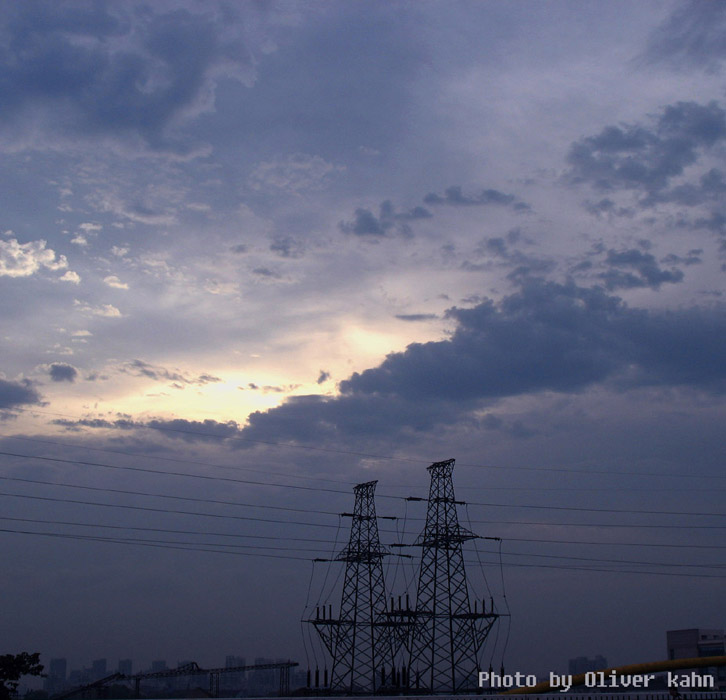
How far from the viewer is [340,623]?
3440 inches

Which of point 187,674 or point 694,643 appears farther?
point 694,643

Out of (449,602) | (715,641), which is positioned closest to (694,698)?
(449,602)

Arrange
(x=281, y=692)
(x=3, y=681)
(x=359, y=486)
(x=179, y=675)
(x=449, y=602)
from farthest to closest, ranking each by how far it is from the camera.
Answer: (x=179, y=675)
(x=281, y=692)
(x=359, y=486)
(x=449, y=602)
(x=3, y=681)

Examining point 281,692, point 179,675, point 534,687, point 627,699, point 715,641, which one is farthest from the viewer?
point 715,641

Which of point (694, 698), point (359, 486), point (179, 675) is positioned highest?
point (359, 486)

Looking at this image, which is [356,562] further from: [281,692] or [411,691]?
[281,692]

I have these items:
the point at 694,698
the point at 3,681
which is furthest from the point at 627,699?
the point at 3,681

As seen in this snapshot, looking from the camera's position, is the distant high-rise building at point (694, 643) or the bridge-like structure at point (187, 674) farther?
the distant high-rise building at point (694, 643)

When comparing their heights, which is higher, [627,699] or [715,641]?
[627,699]

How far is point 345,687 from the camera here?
3324 inches

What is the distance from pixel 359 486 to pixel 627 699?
140 feet

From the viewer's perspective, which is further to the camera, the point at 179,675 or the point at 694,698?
the point at 179,675

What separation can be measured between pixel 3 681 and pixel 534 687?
160ft

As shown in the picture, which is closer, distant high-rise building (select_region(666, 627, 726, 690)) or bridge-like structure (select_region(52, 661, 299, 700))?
bridge-like structure (select_region(52, 661, 299, 700))
